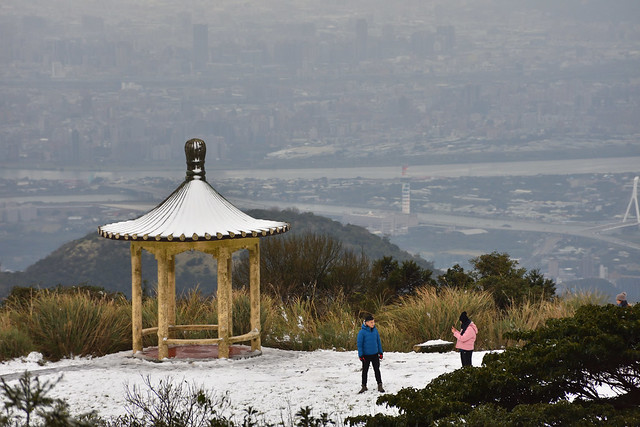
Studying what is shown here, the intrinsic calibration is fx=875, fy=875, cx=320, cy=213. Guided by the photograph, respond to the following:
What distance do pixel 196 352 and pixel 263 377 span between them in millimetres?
2374

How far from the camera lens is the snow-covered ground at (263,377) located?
9.65 m

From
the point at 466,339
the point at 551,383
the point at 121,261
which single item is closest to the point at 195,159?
the point at 466,339

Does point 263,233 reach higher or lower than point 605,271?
higher

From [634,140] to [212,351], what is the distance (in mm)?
156839

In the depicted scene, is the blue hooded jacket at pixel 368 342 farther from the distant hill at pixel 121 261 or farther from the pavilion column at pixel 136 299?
the distant hill at pixel 121 261

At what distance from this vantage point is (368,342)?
32.6ft

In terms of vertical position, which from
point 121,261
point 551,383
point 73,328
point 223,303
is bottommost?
point 121,261

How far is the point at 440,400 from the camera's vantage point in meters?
7.18

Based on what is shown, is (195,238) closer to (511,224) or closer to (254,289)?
(254,289)

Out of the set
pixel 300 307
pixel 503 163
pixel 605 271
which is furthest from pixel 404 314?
pixel 503 163

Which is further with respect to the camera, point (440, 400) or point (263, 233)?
point (263, 233)

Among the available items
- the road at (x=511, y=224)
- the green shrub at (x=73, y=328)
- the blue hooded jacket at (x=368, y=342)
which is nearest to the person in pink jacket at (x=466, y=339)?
the blue hooded jacket at (x=368, y=342)

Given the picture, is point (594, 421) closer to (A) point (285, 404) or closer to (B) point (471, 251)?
(A) point (285, 404)

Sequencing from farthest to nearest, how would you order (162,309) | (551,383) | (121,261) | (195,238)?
(121,261)
(162,309)
(195,238)
(551,383)
